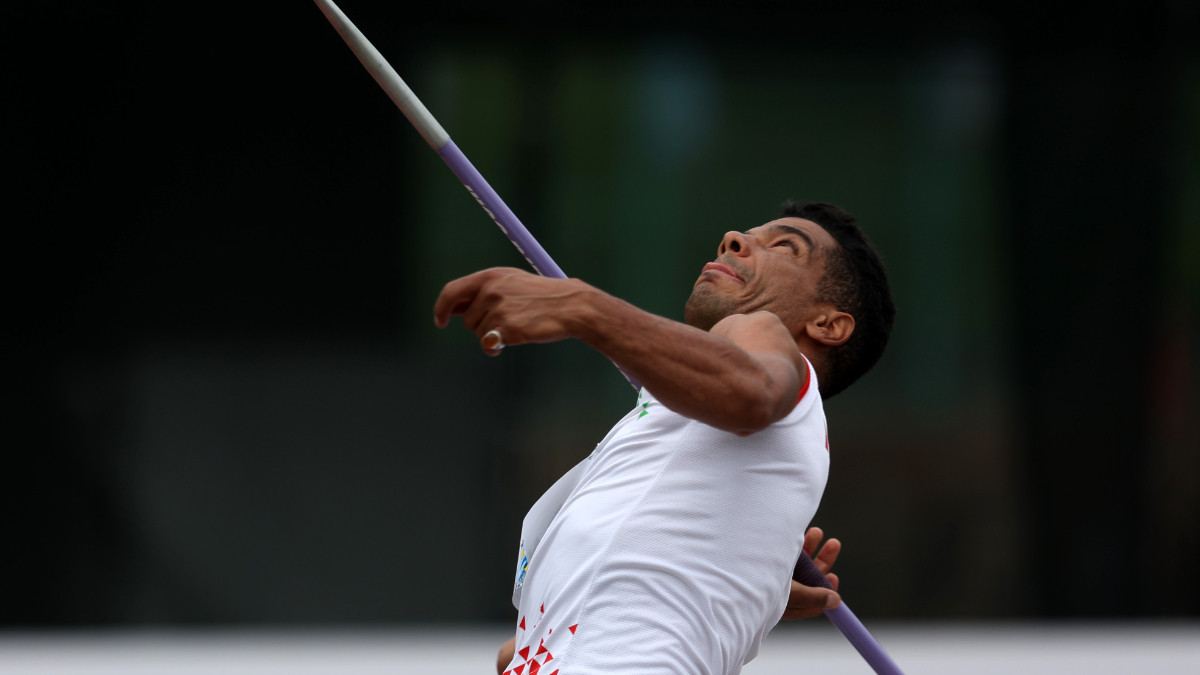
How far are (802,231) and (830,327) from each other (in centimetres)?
20

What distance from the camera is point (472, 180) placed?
232 centimetres

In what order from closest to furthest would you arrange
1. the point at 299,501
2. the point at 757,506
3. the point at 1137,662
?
the point at 757,506
the point at 1137,662
the point at 299,501

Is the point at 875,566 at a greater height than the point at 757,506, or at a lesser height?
lesser

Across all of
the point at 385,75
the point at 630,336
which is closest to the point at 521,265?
the point at 385,75

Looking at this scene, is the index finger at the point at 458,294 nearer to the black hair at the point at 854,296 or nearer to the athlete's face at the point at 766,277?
the athlete's face at the point at 766,277

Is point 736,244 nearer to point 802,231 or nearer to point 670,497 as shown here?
point 802,231

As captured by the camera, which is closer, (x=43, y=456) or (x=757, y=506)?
(x=757, y=506)

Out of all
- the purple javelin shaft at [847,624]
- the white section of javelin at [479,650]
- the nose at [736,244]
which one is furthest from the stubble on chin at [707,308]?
the white section of javelin at [479,650]

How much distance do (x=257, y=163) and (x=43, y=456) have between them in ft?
5.43

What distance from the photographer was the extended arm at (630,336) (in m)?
1.58

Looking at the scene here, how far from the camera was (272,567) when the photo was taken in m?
5.80

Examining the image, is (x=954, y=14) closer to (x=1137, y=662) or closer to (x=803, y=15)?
(x=803, y=15)

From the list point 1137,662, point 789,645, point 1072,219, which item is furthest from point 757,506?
point 1072,219

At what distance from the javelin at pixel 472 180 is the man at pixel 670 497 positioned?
0.67 ft
